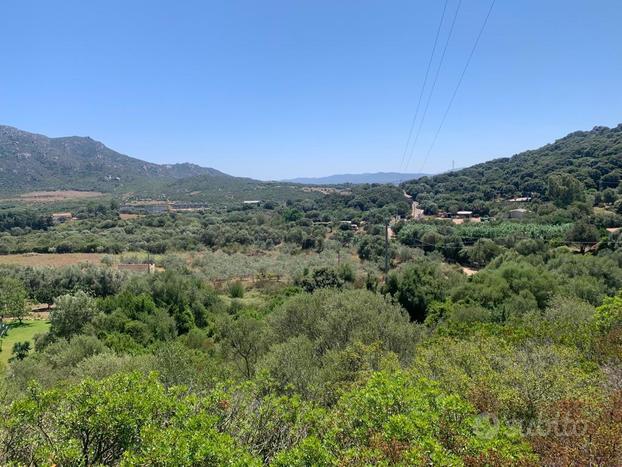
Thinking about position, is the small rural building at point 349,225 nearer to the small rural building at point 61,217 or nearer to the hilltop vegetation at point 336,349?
the hilltop vegetation at point 336,349

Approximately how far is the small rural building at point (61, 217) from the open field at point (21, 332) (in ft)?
186

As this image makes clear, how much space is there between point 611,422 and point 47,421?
903 cm

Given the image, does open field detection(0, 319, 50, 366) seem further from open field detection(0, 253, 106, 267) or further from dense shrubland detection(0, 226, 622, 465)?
open field detection(0, 253, 106, 267)

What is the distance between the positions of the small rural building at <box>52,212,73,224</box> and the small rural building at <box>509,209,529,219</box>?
280 feet

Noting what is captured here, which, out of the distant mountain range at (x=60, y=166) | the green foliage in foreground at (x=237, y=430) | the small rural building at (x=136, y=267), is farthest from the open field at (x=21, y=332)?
the distant mountain range at (x=60, y=166)

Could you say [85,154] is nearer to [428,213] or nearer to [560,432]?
[428,213]

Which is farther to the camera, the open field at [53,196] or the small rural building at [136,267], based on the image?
the open field at [53,196]

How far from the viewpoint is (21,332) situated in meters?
30.8

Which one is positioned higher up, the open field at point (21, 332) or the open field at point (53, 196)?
the open field at point (53, 196)

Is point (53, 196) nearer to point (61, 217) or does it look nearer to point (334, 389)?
point (61, 217)

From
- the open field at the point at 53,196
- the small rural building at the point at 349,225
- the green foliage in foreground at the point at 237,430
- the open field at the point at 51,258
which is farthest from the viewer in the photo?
the open field at the point at 53,196

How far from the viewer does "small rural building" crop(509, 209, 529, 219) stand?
57759 millimetres

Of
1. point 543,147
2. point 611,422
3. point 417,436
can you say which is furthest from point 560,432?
point 543,147

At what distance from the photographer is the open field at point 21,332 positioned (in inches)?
1039
